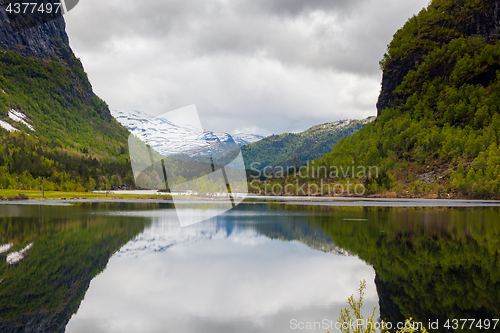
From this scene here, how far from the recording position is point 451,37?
156 m

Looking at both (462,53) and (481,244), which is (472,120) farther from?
(481,244)

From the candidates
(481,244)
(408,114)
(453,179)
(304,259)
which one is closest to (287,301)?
(304,259)

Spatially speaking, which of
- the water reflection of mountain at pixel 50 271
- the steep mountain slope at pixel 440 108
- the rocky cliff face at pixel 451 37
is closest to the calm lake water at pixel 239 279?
the water reflection of mountain at pixel 50 271

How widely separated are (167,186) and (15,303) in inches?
6917

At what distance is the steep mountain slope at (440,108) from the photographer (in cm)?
10900

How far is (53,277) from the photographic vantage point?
20.8 meters

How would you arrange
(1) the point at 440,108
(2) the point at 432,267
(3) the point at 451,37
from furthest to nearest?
(3) the point at 451,37 → (1) the point at 440,108 → (2) the point at 432,267

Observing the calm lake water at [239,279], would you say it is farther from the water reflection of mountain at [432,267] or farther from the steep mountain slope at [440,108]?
the steep mountain slope at [440,108]

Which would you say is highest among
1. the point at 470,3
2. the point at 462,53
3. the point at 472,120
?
the point at 470,3

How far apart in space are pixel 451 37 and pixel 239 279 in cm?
16786

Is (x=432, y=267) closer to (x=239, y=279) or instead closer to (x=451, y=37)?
(x=239, y=279)

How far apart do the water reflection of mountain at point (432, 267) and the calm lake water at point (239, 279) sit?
8 centimetres

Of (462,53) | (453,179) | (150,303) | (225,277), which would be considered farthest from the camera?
(462,53)

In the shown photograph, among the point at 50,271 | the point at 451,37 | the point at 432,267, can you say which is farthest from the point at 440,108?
the point at 50,271
